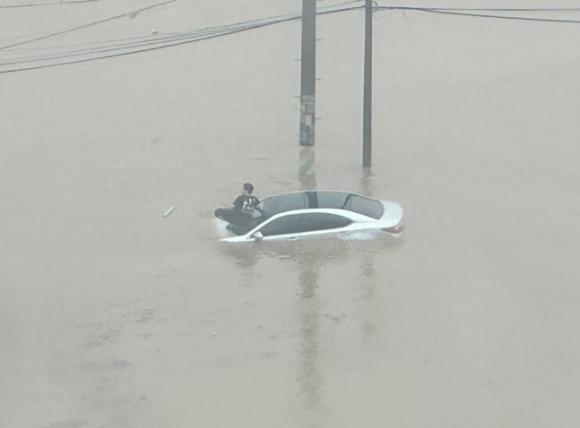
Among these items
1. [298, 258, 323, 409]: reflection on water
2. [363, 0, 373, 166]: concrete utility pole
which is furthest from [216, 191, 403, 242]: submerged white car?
[363, 0, 373, 166]: concrete utility pole

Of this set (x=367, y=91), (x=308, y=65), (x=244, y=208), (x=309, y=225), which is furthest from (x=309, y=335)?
(x=308, y=65)

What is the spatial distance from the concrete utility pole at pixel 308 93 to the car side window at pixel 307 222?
3.26 m

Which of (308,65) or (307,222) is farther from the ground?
(308,65)

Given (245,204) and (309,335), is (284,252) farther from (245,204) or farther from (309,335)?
(309,335)

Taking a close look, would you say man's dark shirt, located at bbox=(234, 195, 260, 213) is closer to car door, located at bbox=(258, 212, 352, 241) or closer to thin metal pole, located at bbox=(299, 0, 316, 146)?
car door, located at bbox=(258, 212, 352, 241)

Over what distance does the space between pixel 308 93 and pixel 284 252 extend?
17.4 feet

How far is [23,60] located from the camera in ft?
91.7

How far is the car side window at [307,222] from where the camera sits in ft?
54.1

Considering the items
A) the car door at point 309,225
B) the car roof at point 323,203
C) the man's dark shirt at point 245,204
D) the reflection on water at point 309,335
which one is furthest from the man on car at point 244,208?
the reflection on water at point 309,335

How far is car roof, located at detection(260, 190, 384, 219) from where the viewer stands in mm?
16781

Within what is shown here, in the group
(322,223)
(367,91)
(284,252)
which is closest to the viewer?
(284,252)

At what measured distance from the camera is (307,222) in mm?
16500

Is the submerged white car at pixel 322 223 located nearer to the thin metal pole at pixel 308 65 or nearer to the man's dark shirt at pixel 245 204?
the man's dark shirt at pixel 245 204

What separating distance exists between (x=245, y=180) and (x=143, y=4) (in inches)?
582
